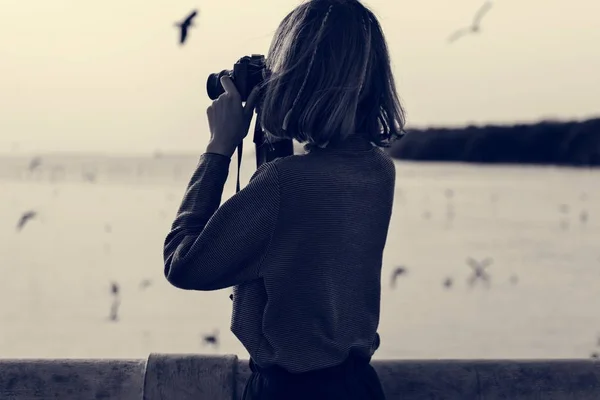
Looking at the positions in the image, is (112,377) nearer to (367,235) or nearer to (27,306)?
(367,235)

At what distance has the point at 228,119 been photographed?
253 centimetres

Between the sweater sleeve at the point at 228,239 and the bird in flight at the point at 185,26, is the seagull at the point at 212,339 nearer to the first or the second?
the bird in flight at the point at 185,26

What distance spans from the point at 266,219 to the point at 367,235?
0.86 feet

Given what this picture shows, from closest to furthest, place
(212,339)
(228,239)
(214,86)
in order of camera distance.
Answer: (228,239)
(214,86)
(212,339)

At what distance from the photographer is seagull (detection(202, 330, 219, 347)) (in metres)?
15.6

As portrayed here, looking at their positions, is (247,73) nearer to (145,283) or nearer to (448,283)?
(145,283)

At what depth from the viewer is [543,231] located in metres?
34.3

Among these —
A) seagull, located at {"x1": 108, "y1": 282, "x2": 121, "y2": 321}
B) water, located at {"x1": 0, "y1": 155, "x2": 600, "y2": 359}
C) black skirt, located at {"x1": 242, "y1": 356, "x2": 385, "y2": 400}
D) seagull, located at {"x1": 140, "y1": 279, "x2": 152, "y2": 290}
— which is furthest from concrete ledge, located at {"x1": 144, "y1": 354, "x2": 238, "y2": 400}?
seagull, located at {"x1": 140, "y1": 279, "x2": 152, "y2": 290}

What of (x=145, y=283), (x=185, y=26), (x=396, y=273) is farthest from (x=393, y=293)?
(x=185, y=26)

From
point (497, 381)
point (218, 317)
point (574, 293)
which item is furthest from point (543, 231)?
point (497, 381)

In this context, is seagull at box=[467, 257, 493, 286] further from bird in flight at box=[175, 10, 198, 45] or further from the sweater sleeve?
the sweater sleeve

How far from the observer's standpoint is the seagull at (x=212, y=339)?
15.6 m

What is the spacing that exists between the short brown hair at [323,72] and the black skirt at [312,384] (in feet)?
1.63

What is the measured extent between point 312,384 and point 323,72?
26.3 inches
